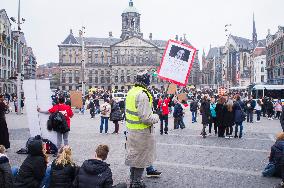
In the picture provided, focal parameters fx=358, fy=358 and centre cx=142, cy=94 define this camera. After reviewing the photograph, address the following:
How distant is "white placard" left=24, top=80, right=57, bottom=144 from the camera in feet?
33.1

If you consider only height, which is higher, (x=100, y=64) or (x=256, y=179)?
(x=100, y=64)

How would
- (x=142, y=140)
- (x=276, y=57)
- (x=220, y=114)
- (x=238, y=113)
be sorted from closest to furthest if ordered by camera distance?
(x=142, y=140), (x=238, y=113), (x=220, y=114), (x=276, y=57)

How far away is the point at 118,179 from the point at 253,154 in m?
4.71

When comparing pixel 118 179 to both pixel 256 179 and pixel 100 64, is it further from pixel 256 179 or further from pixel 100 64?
pixel 100 64

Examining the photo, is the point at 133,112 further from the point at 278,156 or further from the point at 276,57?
the point at 276,57

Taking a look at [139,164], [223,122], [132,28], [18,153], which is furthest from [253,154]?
[132,28]

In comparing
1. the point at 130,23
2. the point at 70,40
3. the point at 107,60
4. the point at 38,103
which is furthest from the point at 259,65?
the point at 38,103

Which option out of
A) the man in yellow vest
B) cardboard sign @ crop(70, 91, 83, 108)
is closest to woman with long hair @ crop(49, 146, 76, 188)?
the man in yellow vest

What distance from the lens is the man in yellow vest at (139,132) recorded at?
597 centimetres

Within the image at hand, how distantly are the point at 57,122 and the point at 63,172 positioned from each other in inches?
171

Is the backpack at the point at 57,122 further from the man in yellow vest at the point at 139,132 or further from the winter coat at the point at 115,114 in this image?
the winter coat at the point at 115,114

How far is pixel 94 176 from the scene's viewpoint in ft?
16.5

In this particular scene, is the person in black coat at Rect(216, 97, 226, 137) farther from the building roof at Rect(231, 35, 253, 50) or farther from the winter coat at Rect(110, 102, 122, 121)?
the building roof at Rect(231, 35, 253, 50)

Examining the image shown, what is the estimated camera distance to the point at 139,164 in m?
6.03
